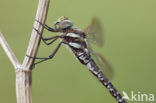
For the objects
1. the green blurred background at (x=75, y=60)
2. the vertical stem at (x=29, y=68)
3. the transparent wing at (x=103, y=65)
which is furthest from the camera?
the green blurred background at (x=75, y=60)

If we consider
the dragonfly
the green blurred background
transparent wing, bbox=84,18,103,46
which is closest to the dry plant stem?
the dragonfly

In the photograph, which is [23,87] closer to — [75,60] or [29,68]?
Answer: [29,68]

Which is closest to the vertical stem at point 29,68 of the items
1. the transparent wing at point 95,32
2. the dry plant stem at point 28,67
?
the dry plant stem at point 28,67

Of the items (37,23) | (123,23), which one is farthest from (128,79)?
(37,23)

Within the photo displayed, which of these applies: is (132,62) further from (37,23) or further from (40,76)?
(37,23)

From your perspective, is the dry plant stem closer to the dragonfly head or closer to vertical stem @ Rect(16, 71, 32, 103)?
vertical stem @ Rect(16, 71, 32, 103)

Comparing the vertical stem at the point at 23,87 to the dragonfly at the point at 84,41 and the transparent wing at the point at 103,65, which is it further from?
the transparent wing at the point at 103,65
